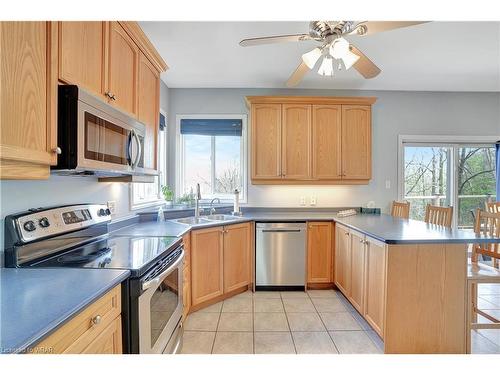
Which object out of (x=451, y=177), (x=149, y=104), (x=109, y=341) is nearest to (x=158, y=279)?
(x=109, y=341)

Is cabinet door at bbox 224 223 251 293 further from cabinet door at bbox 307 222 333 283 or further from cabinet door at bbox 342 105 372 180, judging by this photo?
cabinet door at bbox 342 105 372 180

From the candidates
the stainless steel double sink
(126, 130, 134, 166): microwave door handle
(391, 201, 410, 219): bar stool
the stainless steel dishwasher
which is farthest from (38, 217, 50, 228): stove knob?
(391, 201, 410, 219): bar stool

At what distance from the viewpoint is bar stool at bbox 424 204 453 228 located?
251 cm

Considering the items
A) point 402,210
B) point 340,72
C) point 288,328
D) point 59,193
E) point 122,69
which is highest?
point 340,72

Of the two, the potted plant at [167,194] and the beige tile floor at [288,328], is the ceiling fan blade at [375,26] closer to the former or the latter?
the beige tile floor at [288,328]

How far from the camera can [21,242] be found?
1.24 meters

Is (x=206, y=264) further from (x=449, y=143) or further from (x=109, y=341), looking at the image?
(x=449, y=143)

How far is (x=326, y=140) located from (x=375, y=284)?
1.95m

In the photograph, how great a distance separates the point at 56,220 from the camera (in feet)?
4.84

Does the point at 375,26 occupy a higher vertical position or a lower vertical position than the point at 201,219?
higher

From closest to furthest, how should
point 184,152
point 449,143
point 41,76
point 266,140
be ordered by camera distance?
point 41,76 < point 266,140 < point 184,152 < point 449,143

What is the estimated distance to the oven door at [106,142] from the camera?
1.25m

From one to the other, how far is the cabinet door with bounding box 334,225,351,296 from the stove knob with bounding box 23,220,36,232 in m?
2.57
